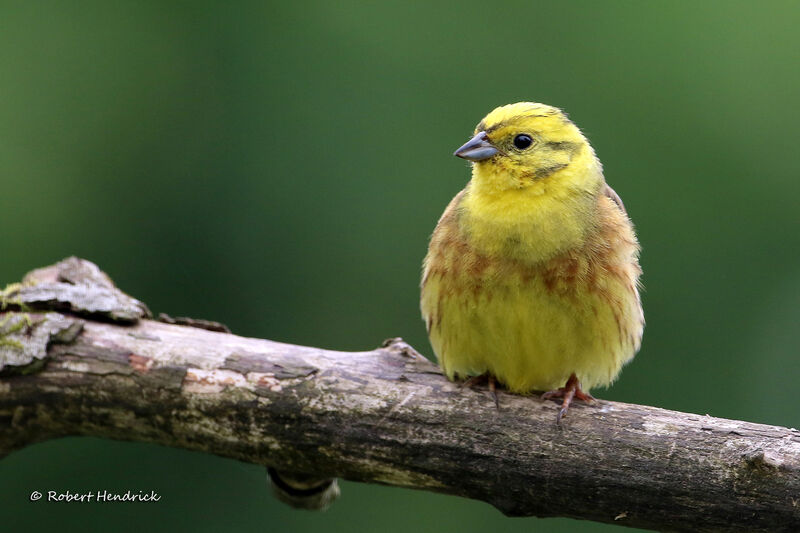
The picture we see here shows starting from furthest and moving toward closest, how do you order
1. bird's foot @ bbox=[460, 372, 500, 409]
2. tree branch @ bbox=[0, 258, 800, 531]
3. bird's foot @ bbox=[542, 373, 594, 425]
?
bird's foot @ bbox=[460, 372, 500, 409] → bird's foot @ bbox=[542, 373, 594, 425] → tree branch @ bbox=[0, 258, 800, 531]

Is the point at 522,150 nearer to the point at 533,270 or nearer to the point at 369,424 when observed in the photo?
the point at 533,270

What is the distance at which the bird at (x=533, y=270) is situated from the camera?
467cm

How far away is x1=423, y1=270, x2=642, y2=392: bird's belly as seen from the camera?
4.66 m

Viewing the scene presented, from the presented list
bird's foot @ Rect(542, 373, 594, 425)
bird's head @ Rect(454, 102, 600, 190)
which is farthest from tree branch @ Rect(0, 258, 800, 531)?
bird's head @ Rect(454, 102, 600, 190)

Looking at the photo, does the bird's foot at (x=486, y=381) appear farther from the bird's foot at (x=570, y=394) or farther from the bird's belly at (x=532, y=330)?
the bird's foot at (x=570, y=394)


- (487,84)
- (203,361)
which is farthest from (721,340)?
(203,361)

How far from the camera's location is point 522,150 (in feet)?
16.2

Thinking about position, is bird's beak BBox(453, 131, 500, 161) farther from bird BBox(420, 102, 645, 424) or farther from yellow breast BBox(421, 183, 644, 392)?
yellow breast BBox(421, 183, 644, 392)

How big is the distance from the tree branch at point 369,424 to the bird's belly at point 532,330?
7.1 inches

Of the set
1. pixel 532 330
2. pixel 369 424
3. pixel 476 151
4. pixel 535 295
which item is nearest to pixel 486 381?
pixel 532 330

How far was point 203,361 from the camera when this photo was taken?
4.80 meters

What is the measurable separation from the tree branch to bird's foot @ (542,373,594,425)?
63mm

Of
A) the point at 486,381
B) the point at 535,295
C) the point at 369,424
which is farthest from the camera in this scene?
the point at 486,381

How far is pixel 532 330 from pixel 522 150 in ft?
2.84
